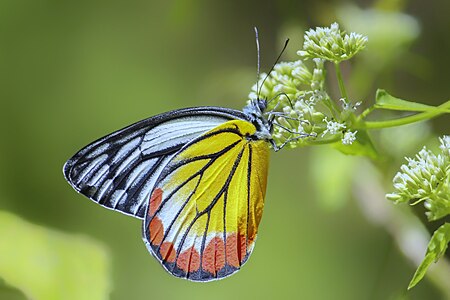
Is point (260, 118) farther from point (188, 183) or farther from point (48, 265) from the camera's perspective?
point (48, 265)

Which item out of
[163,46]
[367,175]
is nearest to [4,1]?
[163,46]

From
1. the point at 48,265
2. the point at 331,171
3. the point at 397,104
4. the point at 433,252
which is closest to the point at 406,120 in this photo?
the point at 397,104

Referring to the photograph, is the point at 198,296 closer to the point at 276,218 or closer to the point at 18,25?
the point at 276,218

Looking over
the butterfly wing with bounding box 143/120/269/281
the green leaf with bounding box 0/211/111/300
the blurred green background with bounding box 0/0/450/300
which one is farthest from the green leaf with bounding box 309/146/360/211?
the green leaf with bounding box 0/211/111/300

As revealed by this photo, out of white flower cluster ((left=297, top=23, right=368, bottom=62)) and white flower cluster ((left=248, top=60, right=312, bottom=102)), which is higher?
white flower cluster ((left=297, top=23, right=368, bottom=62))

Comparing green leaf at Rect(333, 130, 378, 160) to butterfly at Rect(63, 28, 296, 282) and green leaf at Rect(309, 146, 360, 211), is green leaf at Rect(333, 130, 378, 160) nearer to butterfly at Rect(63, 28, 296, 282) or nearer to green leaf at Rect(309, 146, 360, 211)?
butterfly at Rect(63, 28, 296, 282)

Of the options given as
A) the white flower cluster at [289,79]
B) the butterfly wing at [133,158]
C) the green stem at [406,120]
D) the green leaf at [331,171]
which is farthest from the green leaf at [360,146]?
the green leaf at [331,171]
